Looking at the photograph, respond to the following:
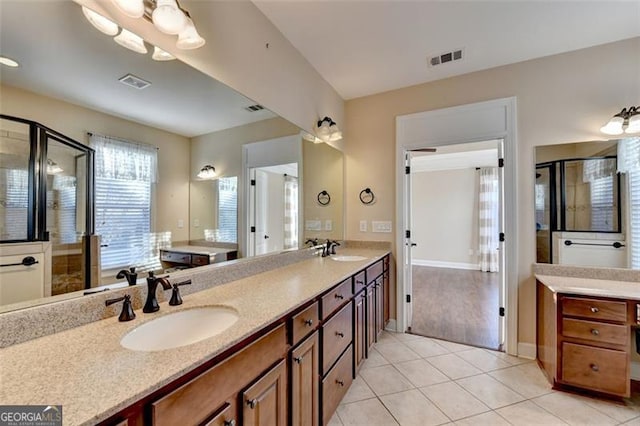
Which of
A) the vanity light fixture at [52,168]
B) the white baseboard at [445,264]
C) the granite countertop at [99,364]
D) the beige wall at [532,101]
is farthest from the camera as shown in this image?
the white baseboard at [445,264]

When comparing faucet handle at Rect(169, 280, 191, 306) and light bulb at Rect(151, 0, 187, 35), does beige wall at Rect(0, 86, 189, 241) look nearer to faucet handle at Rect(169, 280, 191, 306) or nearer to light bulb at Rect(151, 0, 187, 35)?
faucet handle at Rect(169, 280, 191, 306)

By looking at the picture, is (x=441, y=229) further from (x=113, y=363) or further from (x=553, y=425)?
(x=113, y=363)

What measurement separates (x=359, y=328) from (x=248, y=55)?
217 cm

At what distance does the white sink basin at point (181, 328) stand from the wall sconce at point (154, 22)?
1195 millimetres

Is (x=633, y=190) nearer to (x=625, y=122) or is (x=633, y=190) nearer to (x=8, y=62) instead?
(x=625, y=122)

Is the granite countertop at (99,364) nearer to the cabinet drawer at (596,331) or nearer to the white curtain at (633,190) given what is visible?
the cabinet drawer at (596,331)

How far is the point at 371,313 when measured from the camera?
243cm

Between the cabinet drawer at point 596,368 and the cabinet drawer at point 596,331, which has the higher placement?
the cabinet drawer at point 596,331

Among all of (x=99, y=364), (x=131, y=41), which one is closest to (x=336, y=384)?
(x=99, y=364)

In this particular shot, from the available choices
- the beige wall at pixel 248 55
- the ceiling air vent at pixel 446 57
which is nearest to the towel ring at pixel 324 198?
the beige wall at pixel 248 55

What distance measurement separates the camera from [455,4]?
6.29 feet

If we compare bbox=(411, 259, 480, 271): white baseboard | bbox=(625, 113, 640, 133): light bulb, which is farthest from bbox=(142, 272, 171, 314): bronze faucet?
bbox=(411, 259, 480, 271): white baseboard

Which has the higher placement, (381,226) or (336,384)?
(381,226)

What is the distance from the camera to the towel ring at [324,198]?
9.73ft
